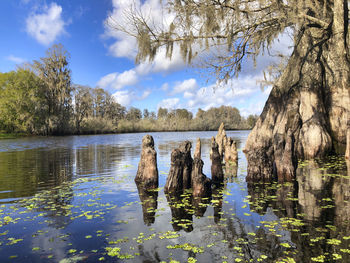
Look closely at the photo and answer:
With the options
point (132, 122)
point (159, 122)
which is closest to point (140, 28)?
point (132, 122)

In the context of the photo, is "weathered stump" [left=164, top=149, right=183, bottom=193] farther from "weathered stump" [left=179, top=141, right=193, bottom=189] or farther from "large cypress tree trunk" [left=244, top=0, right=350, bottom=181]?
"large cypress tree trunk" [left=244, top=0, right=350, bottom=181]

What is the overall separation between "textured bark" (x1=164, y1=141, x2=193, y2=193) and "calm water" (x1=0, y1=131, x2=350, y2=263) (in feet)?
1.81

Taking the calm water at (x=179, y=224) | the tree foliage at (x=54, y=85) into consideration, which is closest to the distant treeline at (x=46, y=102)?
the tree foliage at (x=54, y=85)

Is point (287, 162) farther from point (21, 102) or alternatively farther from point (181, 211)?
point (21, 102)

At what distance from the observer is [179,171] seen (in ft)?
28.8

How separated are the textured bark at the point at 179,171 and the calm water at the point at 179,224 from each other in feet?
1.81

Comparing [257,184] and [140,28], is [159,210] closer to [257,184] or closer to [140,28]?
[257,184]

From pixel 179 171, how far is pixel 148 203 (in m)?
1.76

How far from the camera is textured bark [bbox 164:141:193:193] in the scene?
859 cm

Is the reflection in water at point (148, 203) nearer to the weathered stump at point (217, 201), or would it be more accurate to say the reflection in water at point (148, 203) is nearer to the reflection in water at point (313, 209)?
the weathered stump at point (217, 201)

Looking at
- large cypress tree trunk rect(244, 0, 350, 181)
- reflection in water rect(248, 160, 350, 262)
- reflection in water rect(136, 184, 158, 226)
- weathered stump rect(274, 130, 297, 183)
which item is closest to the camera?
reflection in water rect(248, 160, 350, 262)

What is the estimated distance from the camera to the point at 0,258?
14.3 feet

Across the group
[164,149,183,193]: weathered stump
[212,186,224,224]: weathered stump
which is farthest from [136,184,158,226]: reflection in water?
[212,186,224,224]: weathered stump

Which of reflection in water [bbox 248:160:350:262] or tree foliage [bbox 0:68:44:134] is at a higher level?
tree foliage [bbox 0:68:44:134]
